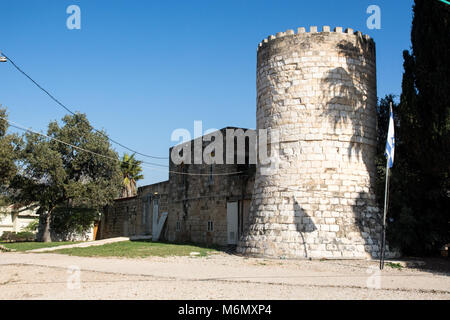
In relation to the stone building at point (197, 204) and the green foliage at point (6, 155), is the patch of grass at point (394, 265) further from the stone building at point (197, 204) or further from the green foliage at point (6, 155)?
the green foliage at point (6, 155)

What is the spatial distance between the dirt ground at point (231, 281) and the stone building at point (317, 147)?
1.09 metres

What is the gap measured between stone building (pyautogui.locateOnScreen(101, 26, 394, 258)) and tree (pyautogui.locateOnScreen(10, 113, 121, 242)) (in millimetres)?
14740

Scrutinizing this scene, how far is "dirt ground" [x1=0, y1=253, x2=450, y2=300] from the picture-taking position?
6.84 m

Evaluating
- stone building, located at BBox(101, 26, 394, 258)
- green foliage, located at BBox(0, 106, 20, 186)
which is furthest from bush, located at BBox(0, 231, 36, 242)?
stone building, located at BBox(101, 26, 394, 258)

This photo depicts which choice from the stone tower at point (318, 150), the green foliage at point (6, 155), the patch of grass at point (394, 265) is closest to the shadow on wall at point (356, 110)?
the stone tower at point (318, 150)

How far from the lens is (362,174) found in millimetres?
13812

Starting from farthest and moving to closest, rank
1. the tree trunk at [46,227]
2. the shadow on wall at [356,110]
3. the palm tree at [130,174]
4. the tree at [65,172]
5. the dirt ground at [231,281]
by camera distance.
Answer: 1. the palm tree at [130,174]
2. the tree trunk at [46,227]
3. the tree at [65,172]
4. the shadow on wall at [356,110]
5. the dirt ground at [231,281]

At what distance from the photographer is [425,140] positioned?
1231cm

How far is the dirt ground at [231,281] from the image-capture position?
6.84 metres
